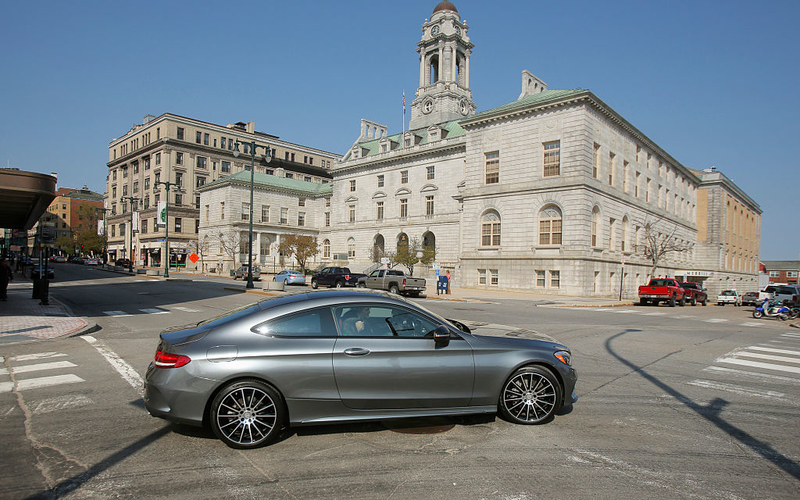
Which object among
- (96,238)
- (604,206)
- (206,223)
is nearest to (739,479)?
(604,206)

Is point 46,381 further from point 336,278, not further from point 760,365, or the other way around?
point 336,278

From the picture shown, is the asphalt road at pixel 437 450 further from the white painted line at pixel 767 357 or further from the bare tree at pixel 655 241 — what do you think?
the bare tree at pixel 655 241

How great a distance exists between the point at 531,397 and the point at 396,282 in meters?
24.9

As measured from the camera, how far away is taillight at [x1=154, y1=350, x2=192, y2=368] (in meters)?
4.59

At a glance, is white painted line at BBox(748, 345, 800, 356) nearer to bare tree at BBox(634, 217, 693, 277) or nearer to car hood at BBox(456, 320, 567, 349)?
car hood at BBox(456, 320, 567, 349)

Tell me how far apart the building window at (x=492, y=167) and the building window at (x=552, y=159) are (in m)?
4.48

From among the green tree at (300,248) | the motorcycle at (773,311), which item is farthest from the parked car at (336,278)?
the motorcycle at (773,311)

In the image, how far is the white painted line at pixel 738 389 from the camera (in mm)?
7148

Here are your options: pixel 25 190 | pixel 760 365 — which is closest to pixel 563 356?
pixel 760 365

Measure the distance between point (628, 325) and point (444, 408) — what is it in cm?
1377

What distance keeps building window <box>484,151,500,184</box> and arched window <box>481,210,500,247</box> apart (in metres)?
2.97

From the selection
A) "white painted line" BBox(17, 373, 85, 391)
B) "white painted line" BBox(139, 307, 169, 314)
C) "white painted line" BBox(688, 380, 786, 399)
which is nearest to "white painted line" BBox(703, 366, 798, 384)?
"white painted line" BBox(688, 380, 786, 399)

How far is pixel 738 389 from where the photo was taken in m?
7.48

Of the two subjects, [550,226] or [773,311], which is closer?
[773,311]
